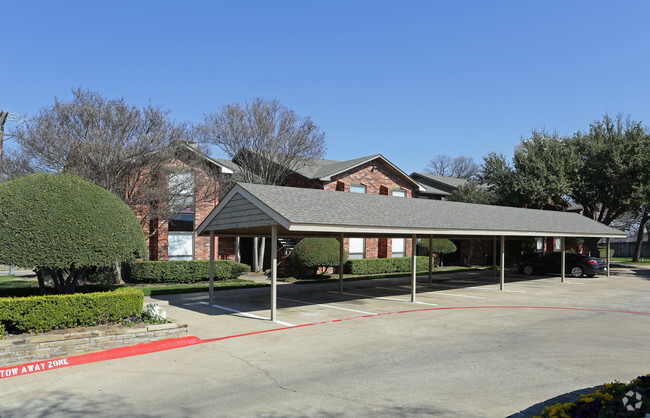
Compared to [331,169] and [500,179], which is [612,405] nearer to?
[331,169]

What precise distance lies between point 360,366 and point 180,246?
1936 cm

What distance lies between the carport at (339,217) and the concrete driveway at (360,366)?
2.32m

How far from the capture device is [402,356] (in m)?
8.50

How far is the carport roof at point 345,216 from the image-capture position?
477 inches

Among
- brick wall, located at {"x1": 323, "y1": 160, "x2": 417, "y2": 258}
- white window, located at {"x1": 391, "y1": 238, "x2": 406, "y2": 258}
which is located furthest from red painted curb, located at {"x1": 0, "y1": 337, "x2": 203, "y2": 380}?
white window, located at {"x1": 391, "y1": 238, "x2": 406, "y2": 258}

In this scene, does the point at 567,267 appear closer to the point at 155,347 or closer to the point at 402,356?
the point at 402,356

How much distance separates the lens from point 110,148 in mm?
18422

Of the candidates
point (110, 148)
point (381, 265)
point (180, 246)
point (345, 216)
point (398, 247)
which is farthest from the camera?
point (398, 247)

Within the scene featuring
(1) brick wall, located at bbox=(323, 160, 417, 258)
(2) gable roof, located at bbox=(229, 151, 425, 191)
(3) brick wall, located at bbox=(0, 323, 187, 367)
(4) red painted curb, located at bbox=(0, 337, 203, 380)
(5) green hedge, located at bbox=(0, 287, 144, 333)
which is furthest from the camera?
(1) brick wall, located at bbox=(323, 160, 417, 258)

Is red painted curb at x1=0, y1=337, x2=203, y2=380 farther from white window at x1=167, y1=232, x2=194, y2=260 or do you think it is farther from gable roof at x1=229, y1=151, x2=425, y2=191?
gable roof at x1=229, y1=151, x2=425, y2=191

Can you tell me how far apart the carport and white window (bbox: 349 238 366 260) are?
9.72m

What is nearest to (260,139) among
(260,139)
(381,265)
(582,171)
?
(260,139)

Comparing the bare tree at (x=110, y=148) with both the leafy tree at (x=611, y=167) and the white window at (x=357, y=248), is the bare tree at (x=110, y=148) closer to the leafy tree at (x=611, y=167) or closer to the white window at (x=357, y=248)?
the white window at (x=357, y=248)

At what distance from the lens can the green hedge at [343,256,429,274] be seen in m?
26.6
